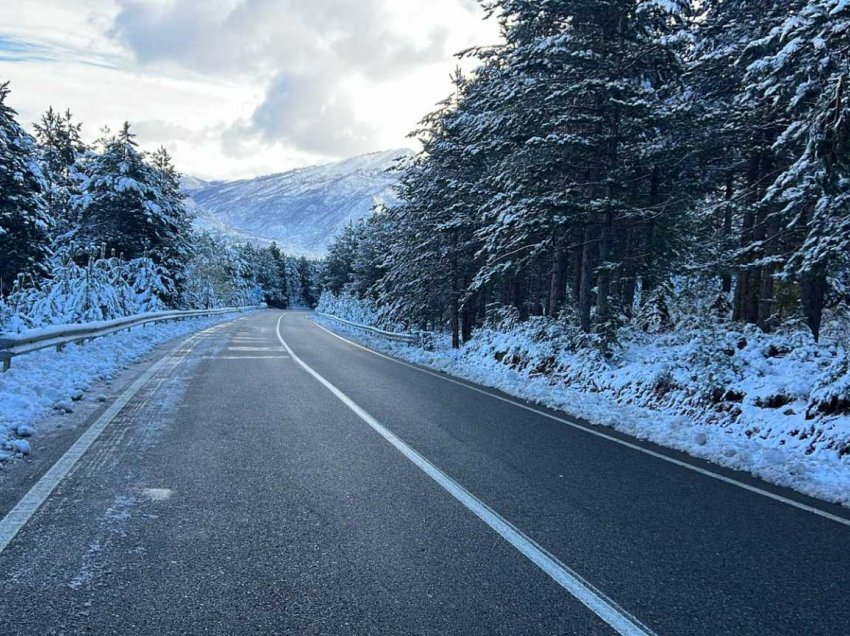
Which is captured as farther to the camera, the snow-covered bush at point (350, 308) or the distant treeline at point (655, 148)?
the snow-covered bush at point (350, 308)

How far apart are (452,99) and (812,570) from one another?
20.8 m

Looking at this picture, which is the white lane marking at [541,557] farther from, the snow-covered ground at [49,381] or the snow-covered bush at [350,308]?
the snow-covered bush at [350,308]

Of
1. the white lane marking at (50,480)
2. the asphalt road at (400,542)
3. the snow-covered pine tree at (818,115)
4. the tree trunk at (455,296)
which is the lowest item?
the white lane marking at (50,480)

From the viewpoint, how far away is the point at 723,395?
8.95 m

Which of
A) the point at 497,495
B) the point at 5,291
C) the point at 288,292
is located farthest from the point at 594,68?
the point at 288,292

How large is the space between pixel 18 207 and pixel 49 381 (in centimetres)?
1833

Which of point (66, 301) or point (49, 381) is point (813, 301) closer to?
point (49, 381)

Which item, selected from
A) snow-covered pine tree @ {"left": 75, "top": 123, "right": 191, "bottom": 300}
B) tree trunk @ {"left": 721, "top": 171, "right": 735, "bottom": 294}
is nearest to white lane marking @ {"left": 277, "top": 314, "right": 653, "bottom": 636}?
tree trunk @ {"left": 721, "top": 171, "right": 735, "bottom": 294}

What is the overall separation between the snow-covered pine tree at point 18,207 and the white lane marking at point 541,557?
23.0 metres

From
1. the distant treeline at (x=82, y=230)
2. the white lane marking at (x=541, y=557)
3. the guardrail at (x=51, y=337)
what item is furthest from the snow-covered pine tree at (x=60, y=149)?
the white lane marking at (x=541, y=557)

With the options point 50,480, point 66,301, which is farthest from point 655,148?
point 66,301

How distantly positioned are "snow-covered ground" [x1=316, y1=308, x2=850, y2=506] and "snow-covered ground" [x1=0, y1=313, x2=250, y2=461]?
24.2 ft

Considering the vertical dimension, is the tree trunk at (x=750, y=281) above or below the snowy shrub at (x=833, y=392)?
above

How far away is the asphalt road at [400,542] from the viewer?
285 cm
